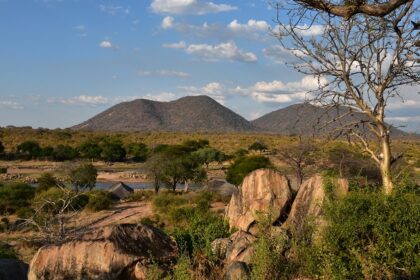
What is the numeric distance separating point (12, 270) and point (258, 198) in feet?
18.7

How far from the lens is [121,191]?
33531 mm

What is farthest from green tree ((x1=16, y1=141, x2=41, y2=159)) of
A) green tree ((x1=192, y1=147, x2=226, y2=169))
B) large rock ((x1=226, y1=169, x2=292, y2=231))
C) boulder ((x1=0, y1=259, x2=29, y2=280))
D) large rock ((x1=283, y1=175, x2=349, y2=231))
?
large rock ((x1=283, y1=175, x2=349, y2=231))

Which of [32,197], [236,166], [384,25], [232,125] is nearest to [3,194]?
[32,197]

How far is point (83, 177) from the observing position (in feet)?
122

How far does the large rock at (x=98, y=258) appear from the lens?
26.5ft

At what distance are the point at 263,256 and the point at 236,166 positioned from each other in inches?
1132

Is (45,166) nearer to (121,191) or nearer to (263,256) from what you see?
(121,191)

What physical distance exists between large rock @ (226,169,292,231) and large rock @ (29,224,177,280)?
3.92 meters

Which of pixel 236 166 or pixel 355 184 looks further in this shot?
pixel 236 166

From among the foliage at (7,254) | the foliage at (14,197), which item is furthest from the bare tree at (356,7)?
the foliage at (14,197)

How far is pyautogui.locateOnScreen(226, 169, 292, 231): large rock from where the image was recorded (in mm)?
12102

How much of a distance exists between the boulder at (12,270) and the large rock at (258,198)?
481 centimetres

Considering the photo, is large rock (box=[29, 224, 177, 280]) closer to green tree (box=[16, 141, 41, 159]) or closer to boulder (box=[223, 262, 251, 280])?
boulder (box=[223, 262, 251, 280])

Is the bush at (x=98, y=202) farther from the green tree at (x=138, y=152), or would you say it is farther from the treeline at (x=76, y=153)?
the green tree at (x=138, y=152)
